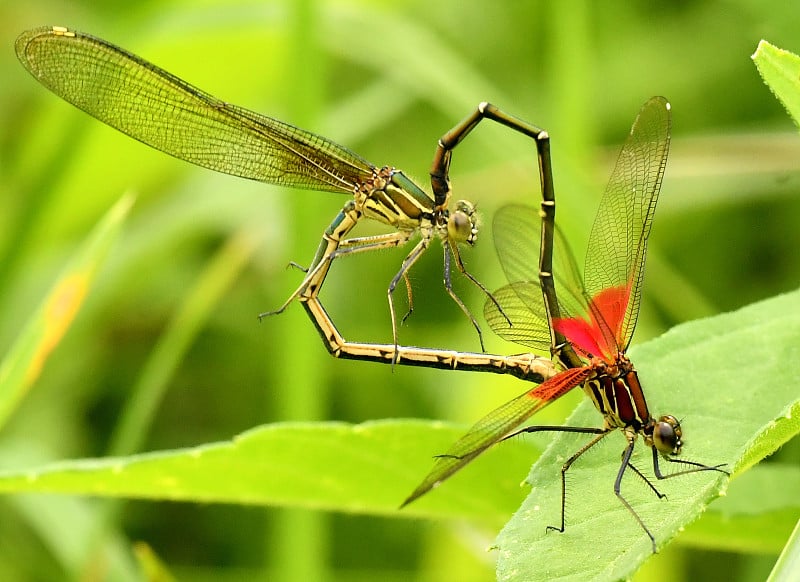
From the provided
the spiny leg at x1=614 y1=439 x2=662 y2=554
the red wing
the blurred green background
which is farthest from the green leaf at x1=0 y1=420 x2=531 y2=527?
the blurred green background

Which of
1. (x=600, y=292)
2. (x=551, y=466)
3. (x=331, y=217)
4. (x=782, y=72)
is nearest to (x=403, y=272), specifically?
(x=600, y=292)

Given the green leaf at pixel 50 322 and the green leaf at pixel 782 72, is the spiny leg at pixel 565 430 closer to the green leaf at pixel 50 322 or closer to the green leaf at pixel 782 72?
the green leaf at pixel 782 72

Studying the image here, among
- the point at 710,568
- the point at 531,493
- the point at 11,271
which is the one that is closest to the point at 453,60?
the point at 11,271

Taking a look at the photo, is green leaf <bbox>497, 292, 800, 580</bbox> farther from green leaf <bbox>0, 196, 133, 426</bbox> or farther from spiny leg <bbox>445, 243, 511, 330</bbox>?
green leaf <bbox>0, 196, 133, 426</bbox>

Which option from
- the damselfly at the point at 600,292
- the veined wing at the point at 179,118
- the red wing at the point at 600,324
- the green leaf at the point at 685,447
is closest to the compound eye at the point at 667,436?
the damselfly at the point at 600,292

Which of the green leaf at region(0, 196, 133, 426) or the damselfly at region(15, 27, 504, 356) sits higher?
the damselfly at region(15, 27, 504, 356)

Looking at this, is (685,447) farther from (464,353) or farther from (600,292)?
(464,353)

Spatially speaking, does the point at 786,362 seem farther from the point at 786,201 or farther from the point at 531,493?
the point at 786,201
